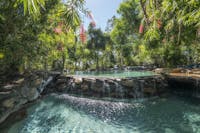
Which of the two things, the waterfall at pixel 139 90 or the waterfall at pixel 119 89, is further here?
the waterfall at pixel 119 89

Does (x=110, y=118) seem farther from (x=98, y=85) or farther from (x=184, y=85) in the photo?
(x=184, y=85)

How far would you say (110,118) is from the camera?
820 cm

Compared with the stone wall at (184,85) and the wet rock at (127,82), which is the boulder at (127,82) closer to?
the wet rock at (127,82)

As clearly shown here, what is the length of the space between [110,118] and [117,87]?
589 cm

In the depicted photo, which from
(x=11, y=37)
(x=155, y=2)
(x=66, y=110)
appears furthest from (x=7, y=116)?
(x=155, y=2)

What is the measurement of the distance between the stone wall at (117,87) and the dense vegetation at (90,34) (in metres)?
3.58

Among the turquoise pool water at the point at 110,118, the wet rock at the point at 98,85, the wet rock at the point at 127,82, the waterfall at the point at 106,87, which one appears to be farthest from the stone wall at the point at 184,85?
the wet rock at the point at 98,85

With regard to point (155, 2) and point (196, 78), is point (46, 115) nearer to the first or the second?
point (155, 2)

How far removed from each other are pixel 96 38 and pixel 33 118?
3231 cm

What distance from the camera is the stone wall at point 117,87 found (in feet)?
44.7

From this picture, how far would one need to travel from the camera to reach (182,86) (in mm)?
14938

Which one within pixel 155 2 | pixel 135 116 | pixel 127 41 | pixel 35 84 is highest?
pixel 127 41

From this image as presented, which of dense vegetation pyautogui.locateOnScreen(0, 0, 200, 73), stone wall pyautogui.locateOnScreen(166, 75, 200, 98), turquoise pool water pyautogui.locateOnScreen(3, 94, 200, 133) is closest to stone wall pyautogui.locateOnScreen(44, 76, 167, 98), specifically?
stone wall pyautogui.locateOnScreen(166, 75, 200, 98)

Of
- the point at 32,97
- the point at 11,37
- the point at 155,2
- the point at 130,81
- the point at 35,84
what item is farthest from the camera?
the point at 130,81
